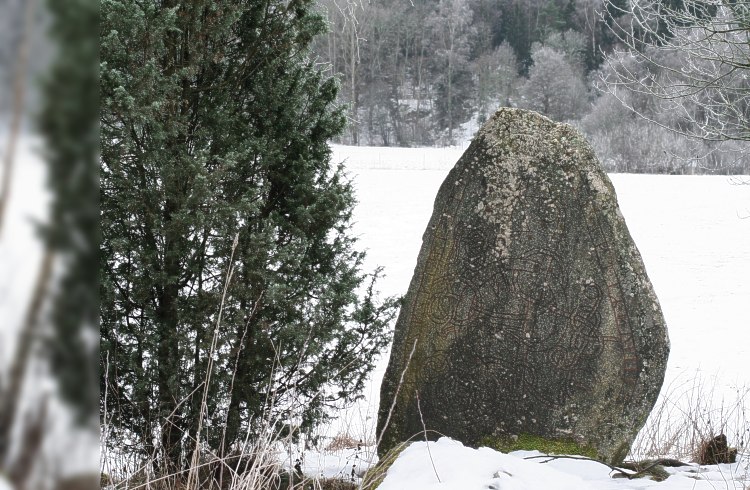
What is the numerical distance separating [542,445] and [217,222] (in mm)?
2126

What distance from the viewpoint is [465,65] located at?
5419cm

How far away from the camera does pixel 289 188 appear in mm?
4305

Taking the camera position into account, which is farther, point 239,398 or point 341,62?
point 341,62

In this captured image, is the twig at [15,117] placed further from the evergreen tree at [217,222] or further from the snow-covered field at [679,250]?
the snow-covered field at [679,250]

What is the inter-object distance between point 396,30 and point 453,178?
2063 inches

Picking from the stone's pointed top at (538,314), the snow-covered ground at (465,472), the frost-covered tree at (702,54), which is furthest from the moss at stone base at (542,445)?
the frost-covered tree at (702,54)

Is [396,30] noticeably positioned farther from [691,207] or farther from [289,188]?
[289,188]

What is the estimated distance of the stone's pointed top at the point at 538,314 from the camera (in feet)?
12.5

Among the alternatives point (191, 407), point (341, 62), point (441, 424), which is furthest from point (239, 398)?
point (341, 62)

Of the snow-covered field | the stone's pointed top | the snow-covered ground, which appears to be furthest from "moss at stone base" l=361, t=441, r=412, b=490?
the snow-covered field

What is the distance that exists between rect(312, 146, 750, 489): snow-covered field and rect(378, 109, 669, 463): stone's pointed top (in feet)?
3.45

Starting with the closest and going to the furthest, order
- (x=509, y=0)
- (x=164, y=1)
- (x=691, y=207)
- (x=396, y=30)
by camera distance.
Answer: (x=164, y=1), (x=691, y=207), (x=396, y=30), (x=509, y=0)

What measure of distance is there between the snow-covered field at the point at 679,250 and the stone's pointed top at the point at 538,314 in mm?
1051

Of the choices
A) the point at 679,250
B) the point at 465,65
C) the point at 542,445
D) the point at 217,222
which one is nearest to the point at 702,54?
the point at 542,445
